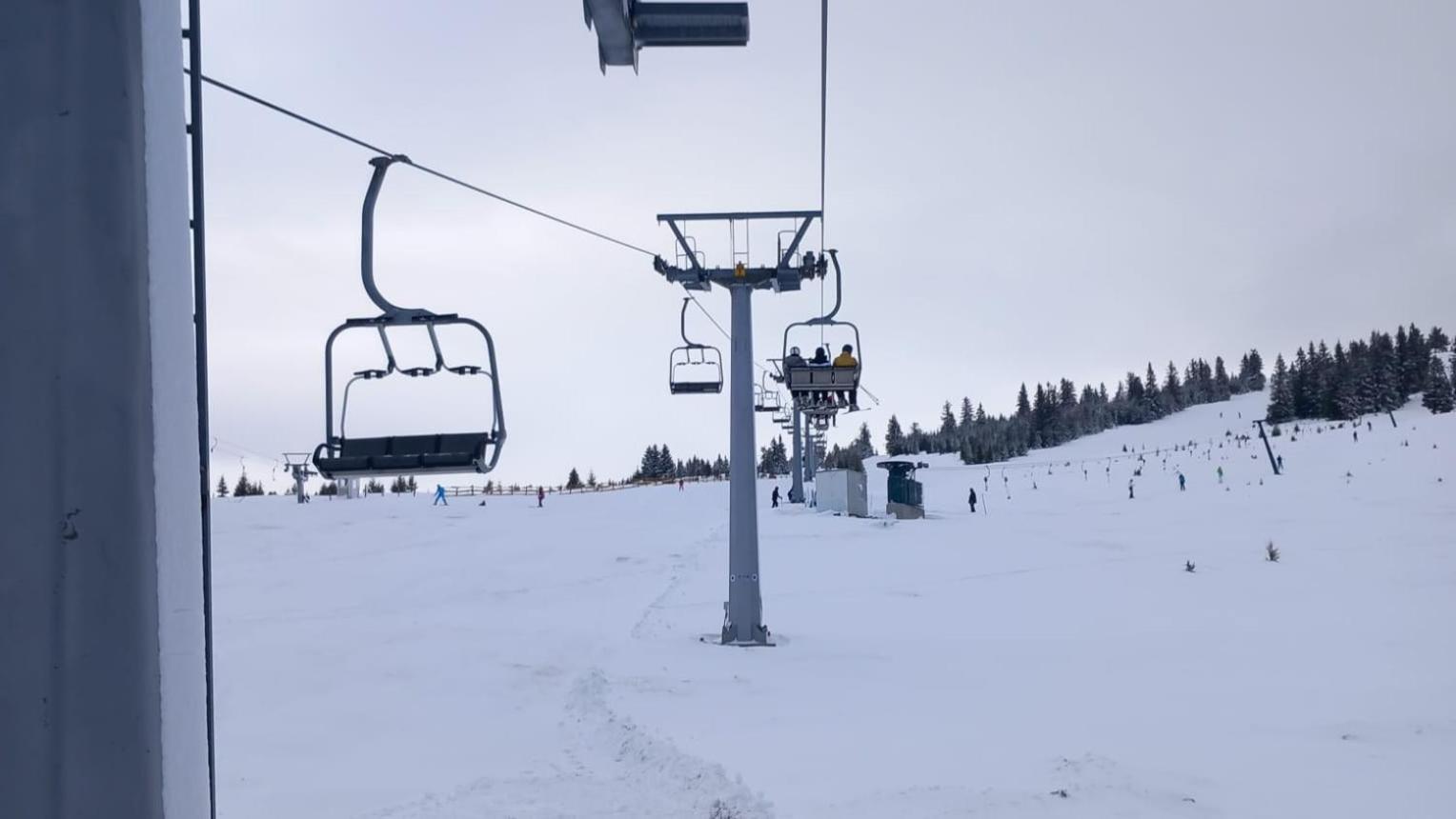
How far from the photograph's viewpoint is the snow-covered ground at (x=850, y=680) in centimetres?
738

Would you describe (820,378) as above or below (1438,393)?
below

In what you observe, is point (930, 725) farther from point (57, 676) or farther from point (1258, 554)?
point (1258, 554)

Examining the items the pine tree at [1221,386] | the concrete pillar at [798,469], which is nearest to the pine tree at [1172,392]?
the pine tree at [1221,386]

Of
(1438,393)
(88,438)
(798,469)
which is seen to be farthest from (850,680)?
(1438,393)

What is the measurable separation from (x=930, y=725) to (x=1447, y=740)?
398 centimetres

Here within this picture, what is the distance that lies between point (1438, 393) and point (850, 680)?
10782cm

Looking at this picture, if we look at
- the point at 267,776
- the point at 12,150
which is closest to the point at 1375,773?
the point at 267,776

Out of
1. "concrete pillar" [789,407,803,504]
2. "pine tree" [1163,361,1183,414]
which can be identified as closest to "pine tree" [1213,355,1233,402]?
"pine tree" [1163,361,1183,414]

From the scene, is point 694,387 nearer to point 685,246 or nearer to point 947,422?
point 685,246

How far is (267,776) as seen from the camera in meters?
8.12

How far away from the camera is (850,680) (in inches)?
463

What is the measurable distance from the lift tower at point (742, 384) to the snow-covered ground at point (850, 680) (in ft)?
3.02

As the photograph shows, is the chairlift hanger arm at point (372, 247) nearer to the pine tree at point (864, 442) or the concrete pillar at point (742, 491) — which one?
the concrete pillar at point (742, 491)

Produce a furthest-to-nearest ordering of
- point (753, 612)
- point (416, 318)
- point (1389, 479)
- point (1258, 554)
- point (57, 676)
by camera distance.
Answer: point (1389, 479), point (1258, 554), point (753, 612), point (416, 318), point (57, 676)
